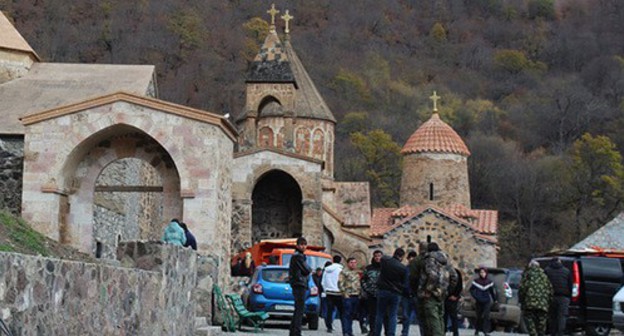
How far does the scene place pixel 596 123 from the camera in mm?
96500

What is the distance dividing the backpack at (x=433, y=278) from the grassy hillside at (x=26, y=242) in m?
5.81

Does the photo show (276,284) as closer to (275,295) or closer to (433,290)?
(275,295)

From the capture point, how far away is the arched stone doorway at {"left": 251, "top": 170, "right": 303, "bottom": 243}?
35625 mm

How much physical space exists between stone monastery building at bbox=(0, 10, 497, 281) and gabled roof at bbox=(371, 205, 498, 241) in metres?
0.07

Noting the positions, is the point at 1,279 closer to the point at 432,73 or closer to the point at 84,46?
the point at 84,46

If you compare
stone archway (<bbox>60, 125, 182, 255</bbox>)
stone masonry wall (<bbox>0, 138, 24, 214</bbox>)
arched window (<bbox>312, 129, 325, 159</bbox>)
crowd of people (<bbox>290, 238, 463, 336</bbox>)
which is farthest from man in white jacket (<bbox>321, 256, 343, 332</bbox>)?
arched window (<bbox>312, 129, 325, 159</bbox>)

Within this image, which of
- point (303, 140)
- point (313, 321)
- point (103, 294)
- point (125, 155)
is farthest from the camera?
point (303, 140)

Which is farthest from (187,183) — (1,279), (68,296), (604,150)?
(604,150)

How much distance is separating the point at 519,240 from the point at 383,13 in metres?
72.0

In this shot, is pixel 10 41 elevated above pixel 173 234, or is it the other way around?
pixel 10 41

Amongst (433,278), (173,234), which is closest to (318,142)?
(173,234)

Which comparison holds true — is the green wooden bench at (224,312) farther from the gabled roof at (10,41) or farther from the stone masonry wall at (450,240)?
the stone masonry wall at (450,240)

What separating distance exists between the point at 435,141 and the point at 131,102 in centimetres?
2312

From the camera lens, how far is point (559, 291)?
60.5ft
